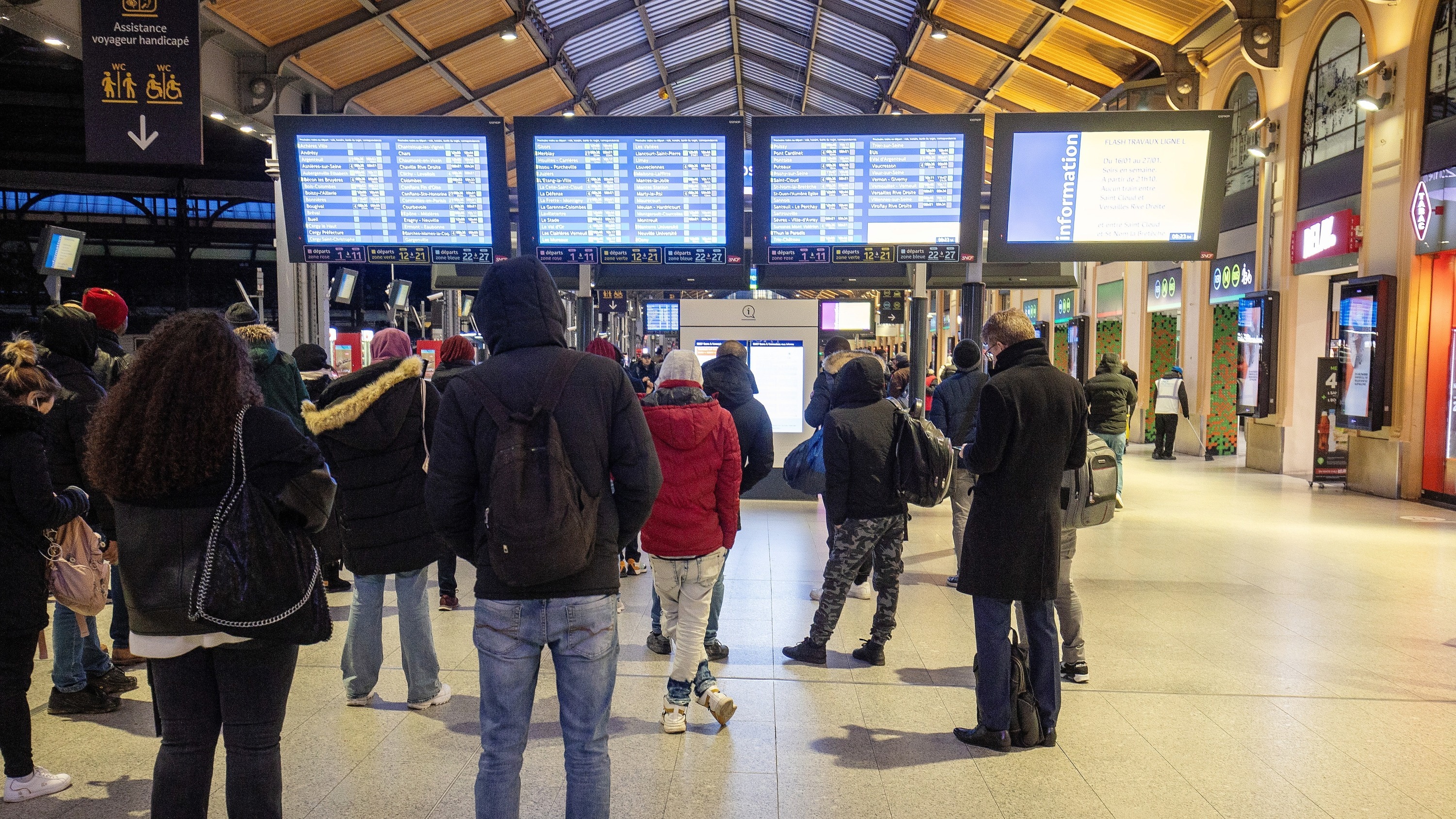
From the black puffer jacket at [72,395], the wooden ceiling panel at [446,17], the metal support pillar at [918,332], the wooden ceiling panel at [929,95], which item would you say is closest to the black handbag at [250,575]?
the black puffer jacket at [72,395]

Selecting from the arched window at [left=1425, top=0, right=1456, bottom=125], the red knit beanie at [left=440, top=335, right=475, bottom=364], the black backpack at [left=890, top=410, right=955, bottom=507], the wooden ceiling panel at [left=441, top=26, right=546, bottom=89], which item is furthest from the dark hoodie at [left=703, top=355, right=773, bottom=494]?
the arched window at [left=1425, top=0, right=1456, bottom=125]

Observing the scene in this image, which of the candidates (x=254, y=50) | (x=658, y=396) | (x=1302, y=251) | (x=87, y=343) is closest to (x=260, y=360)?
(x=87, y=343)

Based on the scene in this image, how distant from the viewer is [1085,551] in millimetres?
8164

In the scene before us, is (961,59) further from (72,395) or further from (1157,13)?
(72,395)

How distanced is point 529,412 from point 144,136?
580cm

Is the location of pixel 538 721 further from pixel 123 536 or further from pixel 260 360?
pixel 260 360

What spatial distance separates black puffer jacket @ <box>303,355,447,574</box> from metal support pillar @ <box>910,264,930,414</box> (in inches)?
177

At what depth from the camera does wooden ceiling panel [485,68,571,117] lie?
15844 millimetres

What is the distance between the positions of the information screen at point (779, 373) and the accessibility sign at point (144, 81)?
527 centimetres

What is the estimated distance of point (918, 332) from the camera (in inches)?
315

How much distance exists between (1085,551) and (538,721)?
5.62 m

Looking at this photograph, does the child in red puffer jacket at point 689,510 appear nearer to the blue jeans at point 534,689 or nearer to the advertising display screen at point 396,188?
the blue jeans at point 534,689

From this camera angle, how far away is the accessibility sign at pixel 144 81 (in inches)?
257

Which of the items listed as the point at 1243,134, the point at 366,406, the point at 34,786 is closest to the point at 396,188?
the point at 366,406
